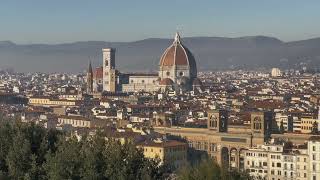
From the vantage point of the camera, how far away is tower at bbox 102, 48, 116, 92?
10412 cm

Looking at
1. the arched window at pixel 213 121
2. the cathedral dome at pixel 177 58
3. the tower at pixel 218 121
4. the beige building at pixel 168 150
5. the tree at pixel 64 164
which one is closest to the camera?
→ the tree at pixel 64 164

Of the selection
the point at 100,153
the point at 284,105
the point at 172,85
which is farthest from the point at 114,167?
the point at 172,85

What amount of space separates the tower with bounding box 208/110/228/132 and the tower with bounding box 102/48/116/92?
5628cm

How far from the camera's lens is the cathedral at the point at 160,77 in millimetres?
103438

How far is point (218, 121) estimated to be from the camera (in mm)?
46938

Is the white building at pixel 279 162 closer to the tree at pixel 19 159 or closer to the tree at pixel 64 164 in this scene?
the tree at pixel 19 159

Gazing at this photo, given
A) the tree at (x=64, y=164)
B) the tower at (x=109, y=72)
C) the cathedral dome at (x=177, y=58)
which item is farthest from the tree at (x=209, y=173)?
the cathedral dome at (x=177, y=58)

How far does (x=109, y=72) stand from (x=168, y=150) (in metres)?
65.8

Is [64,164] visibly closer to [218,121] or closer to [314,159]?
[314,159]

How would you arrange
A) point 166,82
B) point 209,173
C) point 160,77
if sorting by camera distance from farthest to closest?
point 160,77 < point 166,82 < point 209,173

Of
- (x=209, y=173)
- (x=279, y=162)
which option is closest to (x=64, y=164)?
(x=209, y=173)

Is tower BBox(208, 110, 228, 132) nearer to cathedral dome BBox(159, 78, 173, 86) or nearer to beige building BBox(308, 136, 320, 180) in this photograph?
beige building BBox(308, 136, 320, 180)

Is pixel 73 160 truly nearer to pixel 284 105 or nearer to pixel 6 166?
pixel 6 166

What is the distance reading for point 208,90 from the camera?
102 meters
